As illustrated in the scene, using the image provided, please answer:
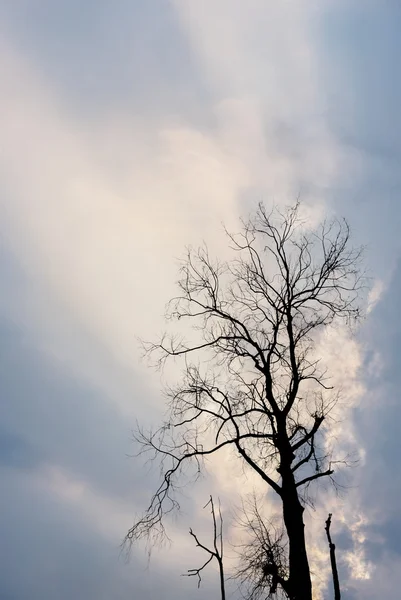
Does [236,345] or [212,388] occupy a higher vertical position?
[236,345]

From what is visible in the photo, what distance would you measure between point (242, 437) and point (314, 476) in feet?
6.81

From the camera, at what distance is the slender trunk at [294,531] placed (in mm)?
11539

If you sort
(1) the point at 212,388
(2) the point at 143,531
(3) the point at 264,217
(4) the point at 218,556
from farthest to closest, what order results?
(4) the point at 218,556
(3) the point at 264,217
(1) the point at 212,388
(2) the point at 143,531

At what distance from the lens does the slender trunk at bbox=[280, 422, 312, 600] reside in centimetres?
1154

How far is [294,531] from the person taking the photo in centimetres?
1215

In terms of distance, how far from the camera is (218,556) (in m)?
24.8

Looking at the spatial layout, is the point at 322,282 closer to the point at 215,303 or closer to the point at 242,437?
the point at 215,303

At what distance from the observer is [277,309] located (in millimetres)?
14781

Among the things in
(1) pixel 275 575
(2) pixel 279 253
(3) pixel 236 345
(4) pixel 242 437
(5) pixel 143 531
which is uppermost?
(2) pixel 279 253

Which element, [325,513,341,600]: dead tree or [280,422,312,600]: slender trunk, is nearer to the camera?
[280,422,312,600]: slender trunk

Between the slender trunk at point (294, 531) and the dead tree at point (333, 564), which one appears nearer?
the slender trunk at point (294, 531)

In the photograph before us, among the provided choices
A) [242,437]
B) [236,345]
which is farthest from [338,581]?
[236,345]

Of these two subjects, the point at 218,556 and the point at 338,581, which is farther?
the point at 218,556

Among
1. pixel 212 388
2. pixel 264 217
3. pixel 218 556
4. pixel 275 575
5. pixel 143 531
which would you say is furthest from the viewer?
pixel 218 556
